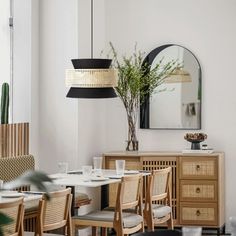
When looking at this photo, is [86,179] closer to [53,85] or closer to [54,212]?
[54,212]

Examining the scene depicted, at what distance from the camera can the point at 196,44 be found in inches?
278

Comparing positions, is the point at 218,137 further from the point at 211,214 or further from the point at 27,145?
the point at 27,145

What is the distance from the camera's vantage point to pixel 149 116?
718cm

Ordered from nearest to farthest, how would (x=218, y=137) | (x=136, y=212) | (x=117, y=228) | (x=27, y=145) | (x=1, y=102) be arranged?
(x=117, y=228)
(x=136, y=212)
(x=1, y=102)
(x=27, y=145)
(x=218, y=137)

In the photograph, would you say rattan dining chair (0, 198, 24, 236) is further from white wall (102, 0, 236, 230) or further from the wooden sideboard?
white wall (102, 0, 236, 230)

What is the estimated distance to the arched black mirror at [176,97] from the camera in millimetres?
7039

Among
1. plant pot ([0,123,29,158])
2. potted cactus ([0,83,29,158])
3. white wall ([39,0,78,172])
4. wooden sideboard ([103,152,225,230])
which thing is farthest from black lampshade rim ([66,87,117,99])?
wooden sideboard ([103,152,225,230])

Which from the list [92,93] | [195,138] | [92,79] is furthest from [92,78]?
[195,138]

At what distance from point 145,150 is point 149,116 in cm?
41

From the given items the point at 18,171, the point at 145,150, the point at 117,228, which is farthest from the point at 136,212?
the point at 145,150

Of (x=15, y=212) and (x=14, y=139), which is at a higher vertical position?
(x=14, y=139)

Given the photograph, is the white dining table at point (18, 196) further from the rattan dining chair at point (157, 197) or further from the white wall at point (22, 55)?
the white wall at point (22, 55)

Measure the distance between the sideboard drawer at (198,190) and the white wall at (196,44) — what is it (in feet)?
1.39

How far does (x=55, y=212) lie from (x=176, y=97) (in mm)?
3115
